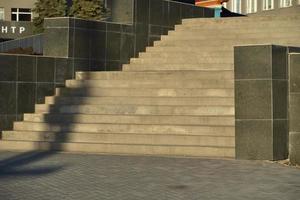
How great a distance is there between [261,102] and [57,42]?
6856 mm

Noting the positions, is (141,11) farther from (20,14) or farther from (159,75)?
(20,14)

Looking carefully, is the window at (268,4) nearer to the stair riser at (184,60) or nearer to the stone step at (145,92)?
the stair riser at (184,60)

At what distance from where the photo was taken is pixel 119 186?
9.14 metres

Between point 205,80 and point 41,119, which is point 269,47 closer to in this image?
point 205,80

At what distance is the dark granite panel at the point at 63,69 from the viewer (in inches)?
629

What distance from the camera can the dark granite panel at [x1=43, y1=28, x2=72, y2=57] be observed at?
644 inches

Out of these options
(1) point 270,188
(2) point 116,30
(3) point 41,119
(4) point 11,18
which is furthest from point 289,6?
(1) point 270,188

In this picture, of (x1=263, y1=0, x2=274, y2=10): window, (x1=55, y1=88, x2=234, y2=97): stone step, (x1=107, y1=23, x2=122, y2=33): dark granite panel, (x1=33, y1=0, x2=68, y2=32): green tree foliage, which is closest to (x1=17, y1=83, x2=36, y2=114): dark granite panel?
(x1=55, y1=88, x2=234, y2=97): stone step

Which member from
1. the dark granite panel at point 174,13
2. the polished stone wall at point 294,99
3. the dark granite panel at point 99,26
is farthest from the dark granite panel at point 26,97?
the dark granite panel at point 174,13

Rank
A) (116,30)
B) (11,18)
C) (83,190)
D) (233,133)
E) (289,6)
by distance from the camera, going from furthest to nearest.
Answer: (11,18) < (289,6) < (116,30) < (233,133) < (83,190)

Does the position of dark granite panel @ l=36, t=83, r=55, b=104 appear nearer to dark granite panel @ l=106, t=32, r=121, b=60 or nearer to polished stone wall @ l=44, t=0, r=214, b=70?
polished stone wall @ l=44, t=0, r=214, b=70

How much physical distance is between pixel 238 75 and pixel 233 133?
1377 mm

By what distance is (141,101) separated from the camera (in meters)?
14.6

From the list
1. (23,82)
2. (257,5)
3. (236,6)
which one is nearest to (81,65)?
(23,82)
